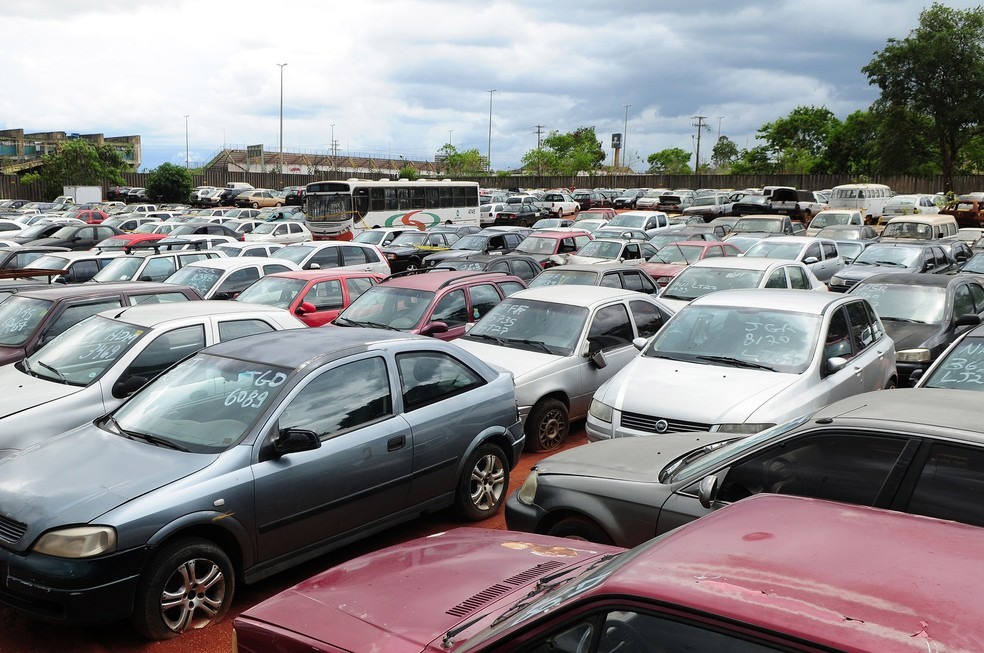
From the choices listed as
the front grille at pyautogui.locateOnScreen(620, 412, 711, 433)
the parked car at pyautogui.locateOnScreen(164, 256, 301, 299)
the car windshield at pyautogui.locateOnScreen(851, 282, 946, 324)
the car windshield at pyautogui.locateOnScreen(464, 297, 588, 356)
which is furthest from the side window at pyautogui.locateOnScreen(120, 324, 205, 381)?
the car windshield at pyautogui.locateOnScreen(851, 282, 946, 324)

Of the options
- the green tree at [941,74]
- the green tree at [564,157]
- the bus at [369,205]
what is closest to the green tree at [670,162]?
the green tree at [564,157]

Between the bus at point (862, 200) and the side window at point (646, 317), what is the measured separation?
114 ft

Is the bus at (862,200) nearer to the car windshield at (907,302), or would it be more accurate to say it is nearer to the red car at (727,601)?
the car windshield at (907,302)

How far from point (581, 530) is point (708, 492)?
1.05m

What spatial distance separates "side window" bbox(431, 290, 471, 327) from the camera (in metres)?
10.5

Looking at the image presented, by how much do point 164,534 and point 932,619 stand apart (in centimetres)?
394

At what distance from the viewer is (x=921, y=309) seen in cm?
1101

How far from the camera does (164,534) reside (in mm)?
4539

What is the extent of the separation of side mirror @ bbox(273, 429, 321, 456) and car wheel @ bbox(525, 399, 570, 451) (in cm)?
374

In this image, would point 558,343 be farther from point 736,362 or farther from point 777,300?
point 777,300

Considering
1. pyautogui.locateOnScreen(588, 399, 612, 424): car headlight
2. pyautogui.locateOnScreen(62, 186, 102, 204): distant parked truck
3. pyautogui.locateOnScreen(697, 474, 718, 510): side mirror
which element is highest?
pyautogui.locateOnScreen(62, 186, 102, 204): distant parked truck

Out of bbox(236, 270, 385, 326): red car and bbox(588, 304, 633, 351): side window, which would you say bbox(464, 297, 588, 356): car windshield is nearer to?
bbox(588, 304, 633, 351): side window

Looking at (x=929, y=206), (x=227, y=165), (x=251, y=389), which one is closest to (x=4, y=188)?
(x=227, y=165)

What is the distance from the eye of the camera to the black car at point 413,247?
896 inches
